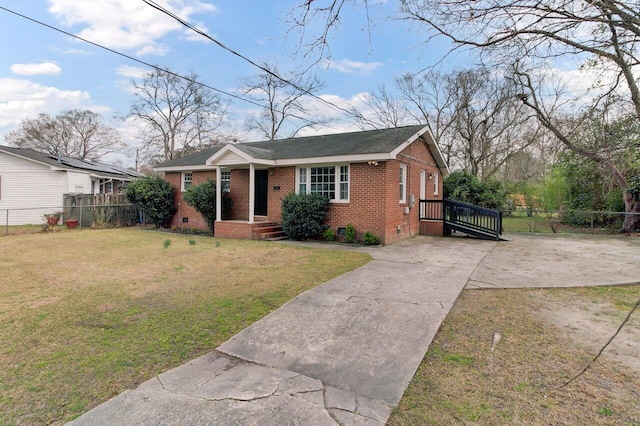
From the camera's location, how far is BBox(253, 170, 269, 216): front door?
43.6ft

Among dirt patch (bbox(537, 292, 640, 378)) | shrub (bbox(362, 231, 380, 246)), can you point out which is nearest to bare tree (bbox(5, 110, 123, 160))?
shrub (bbox(362, 231, 380, 246))

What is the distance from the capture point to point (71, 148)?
34.6 m


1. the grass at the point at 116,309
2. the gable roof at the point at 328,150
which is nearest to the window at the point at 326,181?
the gable roof at the point at 328,150

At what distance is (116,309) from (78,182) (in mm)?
17575

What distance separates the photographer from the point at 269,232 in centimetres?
1165

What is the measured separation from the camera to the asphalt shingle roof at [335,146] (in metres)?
10.7

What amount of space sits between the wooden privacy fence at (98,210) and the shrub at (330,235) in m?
10.9

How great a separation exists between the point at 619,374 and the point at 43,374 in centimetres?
506

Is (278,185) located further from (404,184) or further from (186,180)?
(186,180)

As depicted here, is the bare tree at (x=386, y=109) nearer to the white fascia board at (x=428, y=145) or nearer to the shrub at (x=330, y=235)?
the white fascia board at (x=428, y=145)

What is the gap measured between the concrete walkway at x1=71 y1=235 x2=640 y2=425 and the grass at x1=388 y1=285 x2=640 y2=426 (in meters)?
0.20

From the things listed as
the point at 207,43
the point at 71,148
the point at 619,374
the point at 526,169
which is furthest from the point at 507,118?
the point at 71,148

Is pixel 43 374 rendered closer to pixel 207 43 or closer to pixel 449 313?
pixel 449 313

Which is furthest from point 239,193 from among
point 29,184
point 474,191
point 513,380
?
point 474,191
